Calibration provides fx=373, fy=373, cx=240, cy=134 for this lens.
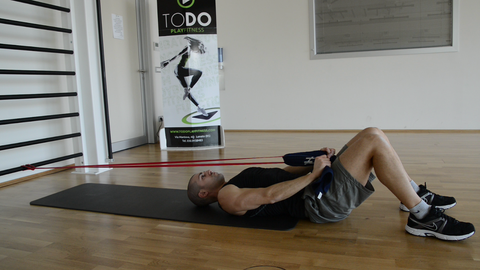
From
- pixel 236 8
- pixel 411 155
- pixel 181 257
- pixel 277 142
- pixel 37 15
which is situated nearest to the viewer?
pixel 181 257

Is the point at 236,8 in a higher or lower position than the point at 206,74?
higher

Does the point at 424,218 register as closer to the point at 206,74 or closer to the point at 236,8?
the point at 206,74

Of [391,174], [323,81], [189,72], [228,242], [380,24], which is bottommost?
[228,242]

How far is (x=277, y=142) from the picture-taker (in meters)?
4.75

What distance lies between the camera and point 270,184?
6.23 feet

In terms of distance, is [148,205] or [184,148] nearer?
[148,205]

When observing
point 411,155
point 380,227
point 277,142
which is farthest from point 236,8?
point 380,227

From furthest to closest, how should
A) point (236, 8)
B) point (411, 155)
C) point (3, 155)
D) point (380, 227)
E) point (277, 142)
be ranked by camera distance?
point (236, 8) → point (277, 142) → point (411, 155) → point (3, 155) → point (380, 227)

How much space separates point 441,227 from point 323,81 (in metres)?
4.07

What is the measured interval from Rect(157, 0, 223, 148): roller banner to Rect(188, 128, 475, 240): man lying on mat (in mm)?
2602

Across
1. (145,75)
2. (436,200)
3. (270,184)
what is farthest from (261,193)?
(145,75)

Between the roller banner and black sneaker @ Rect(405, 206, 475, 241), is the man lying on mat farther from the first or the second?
the roller banner

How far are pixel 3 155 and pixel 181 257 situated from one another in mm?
2200

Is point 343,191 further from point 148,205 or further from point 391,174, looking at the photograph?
point 148,205
